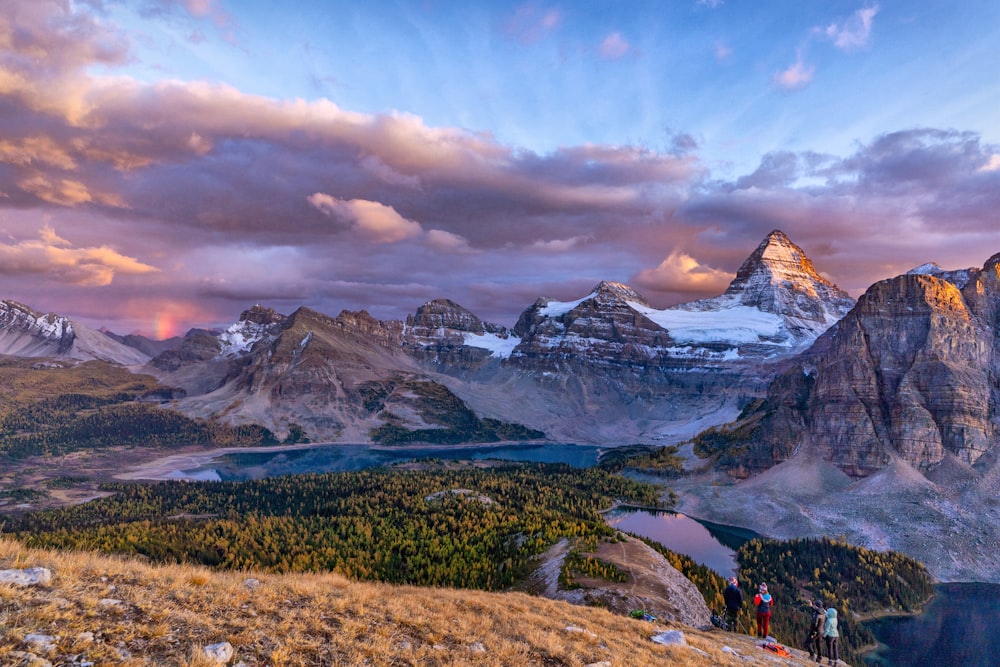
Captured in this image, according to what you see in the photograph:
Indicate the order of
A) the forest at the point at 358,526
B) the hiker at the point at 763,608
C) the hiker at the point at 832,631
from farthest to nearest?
the forest at the point at 358,526 < the hiker at the point at 763,608 < the hiker at the point at 832,631

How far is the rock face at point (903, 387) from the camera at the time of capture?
156 m

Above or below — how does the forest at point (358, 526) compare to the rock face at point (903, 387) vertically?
below

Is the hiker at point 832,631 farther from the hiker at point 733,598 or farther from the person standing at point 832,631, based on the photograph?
the hiker at point 733,598

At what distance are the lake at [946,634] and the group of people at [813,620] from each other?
53670 mm

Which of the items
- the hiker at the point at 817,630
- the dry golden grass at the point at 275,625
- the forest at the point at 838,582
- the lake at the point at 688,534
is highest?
the dry golden grass at the point at 275,625

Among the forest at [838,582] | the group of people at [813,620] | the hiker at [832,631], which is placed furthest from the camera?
the forest at [838,582]

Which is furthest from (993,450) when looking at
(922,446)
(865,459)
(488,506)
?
(488,506)

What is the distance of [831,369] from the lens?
185 metres

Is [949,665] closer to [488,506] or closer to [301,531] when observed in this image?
[488,506]

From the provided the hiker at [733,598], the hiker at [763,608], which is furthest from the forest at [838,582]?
the hiker at [763,608]

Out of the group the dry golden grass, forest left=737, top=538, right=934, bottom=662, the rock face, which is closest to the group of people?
the dry golden grass

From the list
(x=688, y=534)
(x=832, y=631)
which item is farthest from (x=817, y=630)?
(x=688, y=534)

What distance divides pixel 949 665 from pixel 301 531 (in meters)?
105

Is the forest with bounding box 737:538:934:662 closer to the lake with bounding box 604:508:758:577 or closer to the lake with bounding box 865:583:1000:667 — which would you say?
the lake with bounding box 865:583:1000:667
